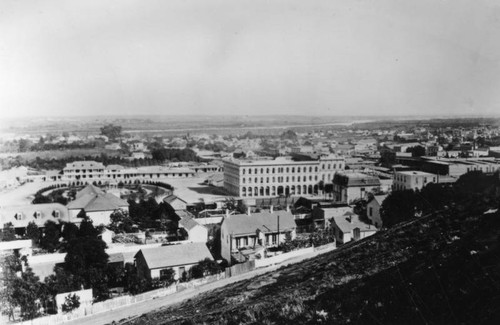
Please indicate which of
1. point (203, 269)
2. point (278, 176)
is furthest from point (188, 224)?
point (278, 176)

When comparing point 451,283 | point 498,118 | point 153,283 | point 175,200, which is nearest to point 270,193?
point 175,200

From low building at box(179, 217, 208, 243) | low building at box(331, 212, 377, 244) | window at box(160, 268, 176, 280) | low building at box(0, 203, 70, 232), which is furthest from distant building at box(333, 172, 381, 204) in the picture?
window at box(160, 268, 176, 280)

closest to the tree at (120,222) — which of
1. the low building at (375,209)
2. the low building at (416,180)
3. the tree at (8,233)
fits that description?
the tree at (8,233)

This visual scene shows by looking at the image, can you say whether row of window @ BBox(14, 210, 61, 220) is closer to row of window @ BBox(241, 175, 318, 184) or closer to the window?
the window

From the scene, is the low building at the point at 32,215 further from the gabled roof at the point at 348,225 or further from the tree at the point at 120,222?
the gabled roof at the point at 348,225

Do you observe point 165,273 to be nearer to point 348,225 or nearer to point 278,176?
point 348,225

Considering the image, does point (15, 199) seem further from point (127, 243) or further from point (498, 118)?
point (498, 118)
